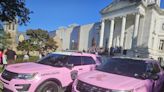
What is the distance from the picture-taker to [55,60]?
9648 mm

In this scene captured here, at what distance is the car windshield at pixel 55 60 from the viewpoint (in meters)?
9.32

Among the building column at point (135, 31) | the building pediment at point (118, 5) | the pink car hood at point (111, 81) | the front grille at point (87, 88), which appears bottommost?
the front grille at point (87, 88)

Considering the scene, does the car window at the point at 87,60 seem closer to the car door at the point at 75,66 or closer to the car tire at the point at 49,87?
the car door at the point at 75,66

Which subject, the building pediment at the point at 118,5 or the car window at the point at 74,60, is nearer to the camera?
the car window at the point at 74,60

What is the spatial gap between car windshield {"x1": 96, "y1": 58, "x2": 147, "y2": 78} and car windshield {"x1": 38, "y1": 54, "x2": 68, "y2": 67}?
5.45 ft

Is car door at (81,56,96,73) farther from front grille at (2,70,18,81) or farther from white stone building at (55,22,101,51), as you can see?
white stone building at (55,22,101,51)

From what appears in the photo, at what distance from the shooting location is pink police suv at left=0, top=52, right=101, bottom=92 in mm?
7809

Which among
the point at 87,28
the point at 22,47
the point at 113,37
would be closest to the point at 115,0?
the point at 113,37

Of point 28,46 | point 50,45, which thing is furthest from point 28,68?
point 50,45

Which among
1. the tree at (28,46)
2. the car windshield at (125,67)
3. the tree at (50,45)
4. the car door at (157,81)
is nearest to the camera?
the car windshield at (125,67)

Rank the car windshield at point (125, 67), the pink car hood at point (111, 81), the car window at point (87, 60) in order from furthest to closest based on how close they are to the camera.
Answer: the car window at point (87, 60) → the car windshield at point (125, 67) → the pink car hood at point (111, 81)

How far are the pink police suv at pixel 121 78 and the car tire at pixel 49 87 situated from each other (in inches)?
44.7

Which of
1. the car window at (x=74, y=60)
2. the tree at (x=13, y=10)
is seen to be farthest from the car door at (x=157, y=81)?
the tree at (x=13, y=10)

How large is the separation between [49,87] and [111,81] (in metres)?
2.47
